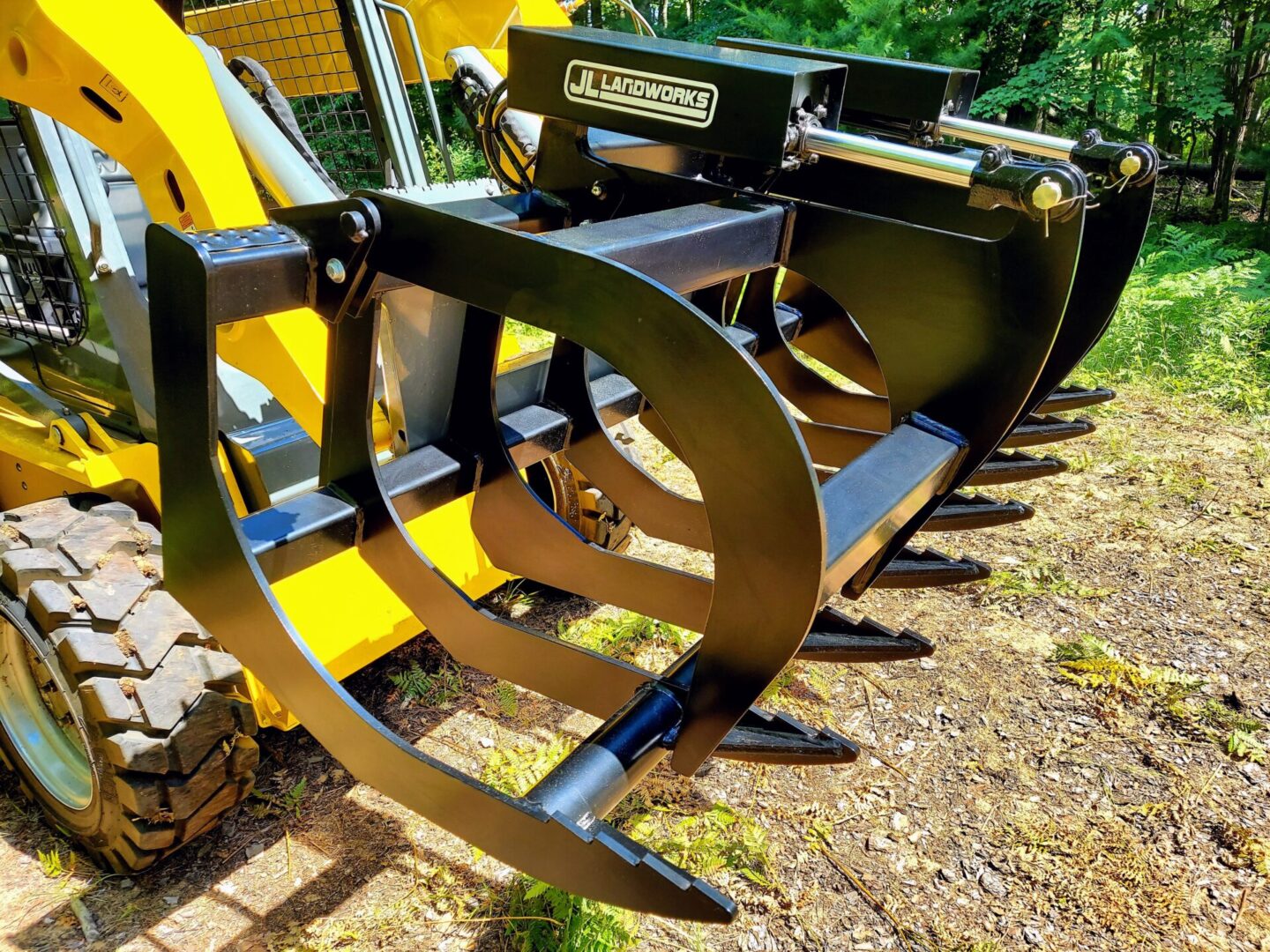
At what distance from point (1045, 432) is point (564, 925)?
5.60ft

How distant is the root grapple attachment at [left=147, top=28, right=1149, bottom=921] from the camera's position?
47.7 inches

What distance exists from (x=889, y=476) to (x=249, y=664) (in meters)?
1.11

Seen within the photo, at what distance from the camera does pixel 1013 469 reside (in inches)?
90.4

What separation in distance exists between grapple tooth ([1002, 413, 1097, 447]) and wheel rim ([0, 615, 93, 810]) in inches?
95.5

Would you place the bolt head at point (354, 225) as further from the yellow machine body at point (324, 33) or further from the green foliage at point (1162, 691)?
the green foliage at point (1162, 691)

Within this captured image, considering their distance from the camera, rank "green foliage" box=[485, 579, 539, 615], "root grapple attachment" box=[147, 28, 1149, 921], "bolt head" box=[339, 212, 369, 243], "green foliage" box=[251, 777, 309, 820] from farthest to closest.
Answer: "green foliage" box=[485, 579, 539, 615], "green foliage" box=[251, 777, 309, 820], "bolt head" box=[339, 212, 369, 243], "root grapple attachment" box=[147, 28, 1149, 921]

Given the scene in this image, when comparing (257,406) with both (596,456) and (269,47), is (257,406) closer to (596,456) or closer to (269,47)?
(596,456)

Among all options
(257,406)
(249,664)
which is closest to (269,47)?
(257,406)

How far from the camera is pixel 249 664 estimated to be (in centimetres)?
154

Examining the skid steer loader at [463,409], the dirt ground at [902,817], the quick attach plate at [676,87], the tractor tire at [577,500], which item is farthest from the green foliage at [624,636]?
the quick attach plate at [676,87]

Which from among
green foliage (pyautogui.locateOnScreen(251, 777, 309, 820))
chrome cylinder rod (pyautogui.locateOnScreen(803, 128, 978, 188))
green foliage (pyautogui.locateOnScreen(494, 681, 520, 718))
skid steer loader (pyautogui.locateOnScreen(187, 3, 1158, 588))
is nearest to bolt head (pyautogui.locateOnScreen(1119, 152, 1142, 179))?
skid steer loader (pyautogui.locateOnScreen(187, 3, 1158, 588))

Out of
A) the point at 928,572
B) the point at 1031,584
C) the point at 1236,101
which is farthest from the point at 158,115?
the point at 1236,101

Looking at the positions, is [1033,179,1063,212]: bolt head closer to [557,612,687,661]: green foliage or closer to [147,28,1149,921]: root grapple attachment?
[147,28,1149,921]: root grapple attachment

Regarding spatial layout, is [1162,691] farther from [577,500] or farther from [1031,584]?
[577,500]
